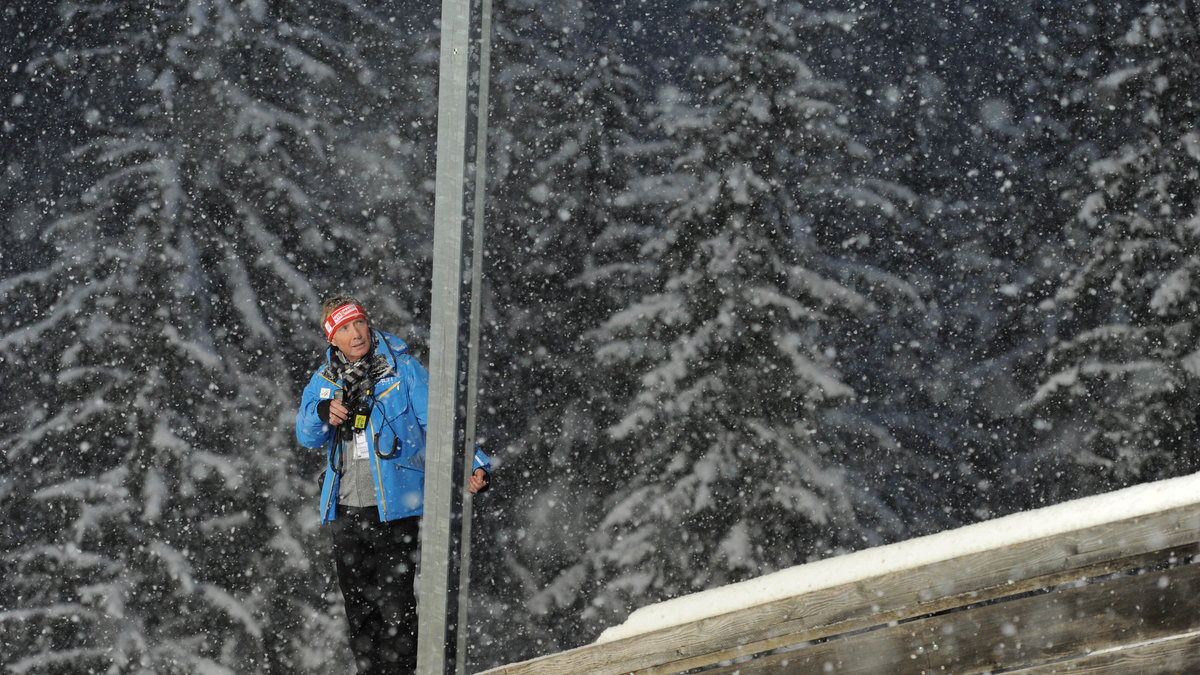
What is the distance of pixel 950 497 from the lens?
4.63 meters

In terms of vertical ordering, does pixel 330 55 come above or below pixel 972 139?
above

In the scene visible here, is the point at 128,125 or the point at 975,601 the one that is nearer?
the point at 975,601

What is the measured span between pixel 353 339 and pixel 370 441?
0.34m

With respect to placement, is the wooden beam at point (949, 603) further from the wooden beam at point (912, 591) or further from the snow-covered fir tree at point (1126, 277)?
the snow-covered fir tree at point (1126, 277)

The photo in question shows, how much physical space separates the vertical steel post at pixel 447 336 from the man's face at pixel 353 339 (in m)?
0.76

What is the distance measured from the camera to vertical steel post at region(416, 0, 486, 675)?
Answer: 8.09 ft

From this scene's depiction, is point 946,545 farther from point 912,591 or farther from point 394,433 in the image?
point 394,433

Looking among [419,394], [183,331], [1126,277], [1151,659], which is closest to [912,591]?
[1151,659]

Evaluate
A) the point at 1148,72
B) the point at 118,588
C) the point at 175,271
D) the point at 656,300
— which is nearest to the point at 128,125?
the point at 175,271

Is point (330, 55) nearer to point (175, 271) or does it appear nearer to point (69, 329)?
point (175, 271)

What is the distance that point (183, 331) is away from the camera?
165 inches

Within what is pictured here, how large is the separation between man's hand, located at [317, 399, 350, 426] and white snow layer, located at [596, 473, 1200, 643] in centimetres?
111

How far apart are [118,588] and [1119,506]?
Result: 12.7 ft

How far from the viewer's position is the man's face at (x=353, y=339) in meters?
3.19
